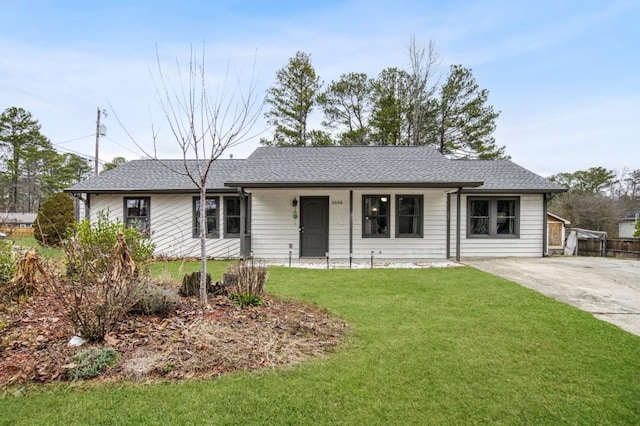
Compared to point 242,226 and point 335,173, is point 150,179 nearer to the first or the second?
point 242,226

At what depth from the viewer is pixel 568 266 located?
9508 millimetres

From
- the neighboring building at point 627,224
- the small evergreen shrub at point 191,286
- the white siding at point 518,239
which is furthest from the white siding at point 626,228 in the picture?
the small evergreen shrub at point 191,286

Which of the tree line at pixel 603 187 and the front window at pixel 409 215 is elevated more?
the tree line at pixel 603 187

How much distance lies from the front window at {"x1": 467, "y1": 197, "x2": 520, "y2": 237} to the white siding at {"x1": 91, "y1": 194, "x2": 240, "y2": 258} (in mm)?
8201

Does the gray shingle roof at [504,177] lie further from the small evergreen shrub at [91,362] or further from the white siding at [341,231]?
the small evergreen shrub at [91,362]

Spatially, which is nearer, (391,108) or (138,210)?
(138,210)

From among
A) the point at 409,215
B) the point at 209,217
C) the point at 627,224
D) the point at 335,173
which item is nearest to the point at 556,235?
the point at 409,215

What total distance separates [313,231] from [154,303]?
7.29 metres

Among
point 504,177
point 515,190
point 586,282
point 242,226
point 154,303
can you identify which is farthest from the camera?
point 504,177

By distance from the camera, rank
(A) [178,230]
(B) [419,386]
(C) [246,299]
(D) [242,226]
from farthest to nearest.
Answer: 1. (A) [178,230]
2. (D) [242,226]
3. (C) [246,299]
4. (B) [419,386]

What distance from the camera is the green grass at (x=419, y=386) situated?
2408 mm

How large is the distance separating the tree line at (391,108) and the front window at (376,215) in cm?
1090

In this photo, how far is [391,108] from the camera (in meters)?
21.1

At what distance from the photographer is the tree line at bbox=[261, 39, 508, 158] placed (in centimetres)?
2039
